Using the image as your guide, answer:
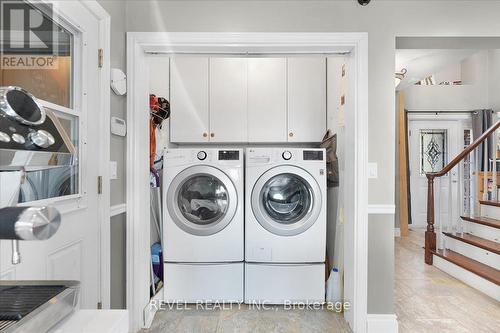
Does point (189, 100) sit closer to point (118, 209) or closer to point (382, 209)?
point (118, 209)

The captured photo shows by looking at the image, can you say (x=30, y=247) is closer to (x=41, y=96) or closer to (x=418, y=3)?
(x=41, y=96)

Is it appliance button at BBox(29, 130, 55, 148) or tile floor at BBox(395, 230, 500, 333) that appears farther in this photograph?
tile floor at BBox(395, 230, 500, 333)

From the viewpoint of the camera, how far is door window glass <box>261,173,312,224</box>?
8.36 feet

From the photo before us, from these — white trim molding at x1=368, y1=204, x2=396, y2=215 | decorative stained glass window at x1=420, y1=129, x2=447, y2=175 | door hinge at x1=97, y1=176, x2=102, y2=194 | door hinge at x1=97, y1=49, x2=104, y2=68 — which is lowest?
white trim molding at x1=368, y1=204, x2=396, y2=215

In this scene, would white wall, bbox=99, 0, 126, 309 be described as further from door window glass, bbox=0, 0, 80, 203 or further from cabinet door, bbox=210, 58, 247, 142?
cabinet door, bbox=210, 58, 247, 142

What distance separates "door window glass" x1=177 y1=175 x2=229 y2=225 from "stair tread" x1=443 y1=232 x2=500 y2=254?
8.23ft

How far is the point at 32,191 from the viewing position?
122 centimetres

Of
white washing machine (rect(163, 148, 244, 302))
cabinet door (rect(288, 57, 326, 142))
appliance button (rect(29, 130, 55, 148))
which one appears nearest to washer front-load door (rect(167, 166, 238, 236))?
white washing machine (rect(163, 148, 244, 302))

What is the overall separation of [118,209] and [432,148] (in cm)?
556

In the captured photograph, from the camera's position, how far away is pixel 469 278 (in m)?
2.95

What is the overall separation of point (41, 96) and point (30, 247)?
1.98 ft

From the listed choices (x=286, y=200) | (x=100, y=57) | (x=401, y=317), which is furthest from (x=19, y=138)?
(x=401, y=317)

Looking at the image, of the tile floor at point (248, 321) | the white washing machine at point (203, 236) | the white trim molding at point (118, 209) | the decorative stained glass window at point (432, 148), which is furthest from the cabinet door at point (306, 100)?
the decorative stained glass window at point (432, 148)

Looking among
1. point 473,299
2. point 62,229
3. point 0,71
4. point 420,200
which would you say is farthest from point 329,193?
point 420,200
